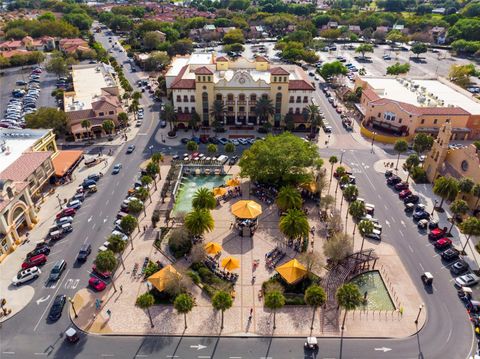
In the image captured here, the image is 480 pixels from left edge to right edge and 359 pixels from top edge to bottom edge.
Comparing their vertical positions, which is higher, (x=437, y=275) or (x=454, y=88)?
(x=454, y=88)

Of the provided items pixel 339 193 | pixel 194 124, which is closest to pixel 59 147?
pixel 194 124

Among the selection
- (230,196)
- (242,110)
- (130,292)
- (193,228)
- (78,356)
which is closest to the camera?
(78,356)

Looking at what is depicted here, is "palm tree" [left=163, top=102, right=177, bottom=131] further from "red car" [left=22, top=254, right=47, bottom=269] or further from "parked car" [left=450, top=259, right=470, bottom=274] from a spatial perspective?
"parked car" [left=450, top=259, right=470, bottom=274]

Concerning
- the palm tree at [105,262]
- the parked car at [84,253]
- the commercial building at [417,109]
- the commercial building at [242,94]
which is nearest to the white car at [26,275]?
the parked car at [84,253]

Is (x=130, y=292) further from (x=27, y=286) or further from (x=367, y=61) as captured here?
(x=367, y=61)

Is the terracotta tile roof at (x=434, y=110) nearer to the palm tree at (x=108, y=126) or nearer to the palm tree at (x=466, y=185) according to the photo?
the palm tree at (x=466, y=185)

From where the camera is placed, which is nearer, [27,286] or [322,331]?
[322,331]
